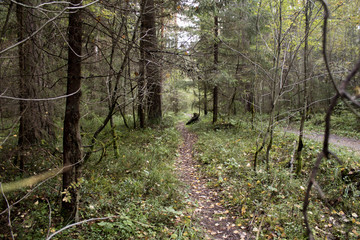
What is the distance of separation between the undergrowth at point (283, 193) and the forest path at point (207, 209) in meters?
0.20

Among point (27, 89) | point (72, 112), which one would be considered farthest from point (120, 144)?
point (72, 112)

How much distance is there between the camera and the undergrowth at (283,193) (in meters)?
4.09

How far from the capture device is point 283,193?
508 centimetres

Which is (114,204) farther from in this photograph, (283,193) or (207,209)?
(283,193)

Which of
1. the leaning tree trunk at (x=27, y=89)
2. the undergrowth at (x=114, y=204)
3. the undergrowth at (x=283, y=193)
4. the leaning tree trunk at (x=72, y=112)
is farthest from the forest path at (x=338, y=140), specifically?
the leaning tree trunk at (x=27, y=89)

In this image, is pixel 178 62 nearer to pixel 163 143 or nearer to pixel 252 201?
pixel 252 201

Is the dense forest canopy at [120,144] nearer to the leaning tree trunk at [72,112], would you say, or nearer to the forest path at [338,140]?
the leaning tree trunk at [72,112]

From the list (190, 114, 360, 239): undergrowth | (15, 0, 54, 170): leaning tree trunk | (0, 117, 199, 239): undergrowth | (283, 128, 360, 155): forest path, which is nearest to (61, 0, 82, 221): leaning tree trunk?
(0, 117, 199, 239): undergrowth

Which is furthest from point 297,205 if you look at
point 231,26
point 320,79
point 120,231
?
point 320,79

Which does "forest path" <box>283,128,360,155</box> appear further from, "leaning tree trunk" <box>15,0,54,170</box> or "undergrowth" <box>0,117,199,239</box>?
"leaning tree trunk" <box>15,0,54,170</box>

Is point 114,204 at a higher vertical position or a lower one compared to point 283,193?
higher

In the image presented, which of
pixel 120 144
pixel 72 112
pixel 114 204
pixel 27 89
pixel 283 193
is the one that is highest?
pixel 27 89

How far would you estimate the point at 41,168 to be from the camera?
4.93 metres

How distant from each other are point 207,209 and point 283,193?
76.6 inches
